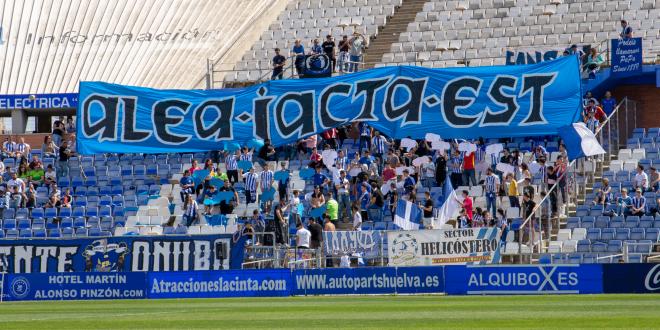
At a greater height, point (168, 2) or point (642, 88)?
point (168, 2)

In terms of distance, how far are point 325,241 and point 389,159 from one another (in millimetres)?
4535

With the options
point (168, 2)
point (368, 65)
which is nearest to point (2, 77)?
point (168, 2)

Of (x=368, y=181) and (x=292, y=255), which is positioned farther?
(x=368, y=181)

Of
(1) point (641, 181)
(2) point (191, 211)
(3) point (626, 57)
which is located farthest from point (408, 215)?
(3) point (626, 57)

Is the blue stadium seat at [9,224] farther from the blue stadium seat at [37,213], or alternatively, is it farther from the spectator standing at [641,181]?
the spectator standing at [641,181]

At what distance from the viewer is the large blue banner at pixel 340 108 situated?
33.9m

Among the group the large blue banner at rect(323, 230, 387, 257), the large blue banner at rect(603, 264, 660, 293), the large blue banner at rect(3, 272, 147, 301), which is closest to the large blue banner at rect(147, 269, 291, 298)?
the large blue banner at rect(3, 272, 147, 301)

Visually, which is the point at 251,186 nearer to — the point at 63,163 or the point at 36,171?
the point at 63,163

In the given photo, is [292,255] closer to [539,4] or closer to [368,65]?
[368,65]

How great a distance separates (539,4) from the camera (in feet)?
136

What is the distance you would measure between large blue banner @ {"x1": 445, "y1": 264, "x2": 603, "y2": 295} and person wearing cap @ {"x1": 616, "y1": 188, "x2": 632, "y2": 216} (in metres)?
4.81

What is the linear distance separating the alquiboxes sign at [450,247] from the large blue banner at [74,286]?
5.13 m

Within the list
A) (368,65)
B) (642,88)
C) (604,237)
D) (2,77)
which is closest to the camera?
(604,237)

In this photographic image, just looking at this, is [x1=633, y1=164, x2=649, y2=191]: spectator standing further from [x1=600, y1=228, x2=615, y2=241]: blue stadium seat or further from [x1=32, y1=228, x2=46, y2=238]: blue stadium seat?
[x1=32, y1=228, x2=46, y2=238]: blue stadium seat
